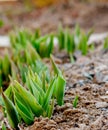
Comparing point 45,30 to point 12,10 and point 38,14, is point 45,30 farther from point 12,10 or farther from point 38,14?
point 12,10

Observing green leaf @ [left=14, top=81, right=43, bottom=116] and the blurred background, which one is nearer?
green leaf @ [left=14, top=81, right=43, bottom=116]

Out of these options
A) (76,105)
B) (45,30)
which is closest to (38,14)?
(45,30)

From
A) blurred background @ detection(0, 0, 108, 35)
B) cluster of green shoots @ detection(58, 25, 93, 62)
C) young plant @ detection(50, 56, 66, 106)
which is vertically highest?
young plant @ detection(50, 56, 66, 106)

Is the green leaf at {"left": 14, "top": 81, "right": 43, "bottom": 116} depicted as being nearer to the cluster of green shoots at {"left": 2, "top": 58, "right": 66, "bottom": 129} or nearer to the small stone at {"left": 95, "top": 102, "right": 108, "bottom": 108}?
the cluster of green shoots at {"left": 2, "top": 58, "right": 66, "bottom": 129}

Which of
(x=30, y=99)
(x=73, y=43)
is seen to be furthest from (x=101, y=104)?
(x=73, y=43)

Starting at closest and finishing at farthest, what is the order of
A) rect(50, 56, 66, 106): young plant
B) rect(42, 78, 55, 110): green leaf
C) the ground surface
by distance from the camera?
the ground surface, rect(42, 78, 55, 110): green leaf, rect(50, 56, 66, 106): young plant

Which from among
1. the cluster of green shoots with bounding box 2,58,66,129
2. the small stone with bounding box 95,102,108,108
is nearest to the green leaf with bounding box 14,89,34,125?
the cluster of green shoots with bounding box 2,58,66,129

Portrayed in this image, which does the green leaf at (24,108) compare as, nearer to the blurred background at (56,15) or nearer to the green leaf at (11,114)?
the green leaf at (11,114)

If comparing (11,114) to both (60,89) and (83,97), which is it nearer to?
(60,89)

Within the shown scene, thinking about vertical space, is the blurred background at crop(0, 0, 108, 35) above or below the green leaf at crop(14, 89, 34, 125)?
below

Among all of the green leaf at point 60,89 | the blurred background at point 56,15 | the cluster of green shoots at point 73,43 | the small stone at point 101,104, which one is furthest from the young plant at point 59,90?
the blurred background at point 56,15
